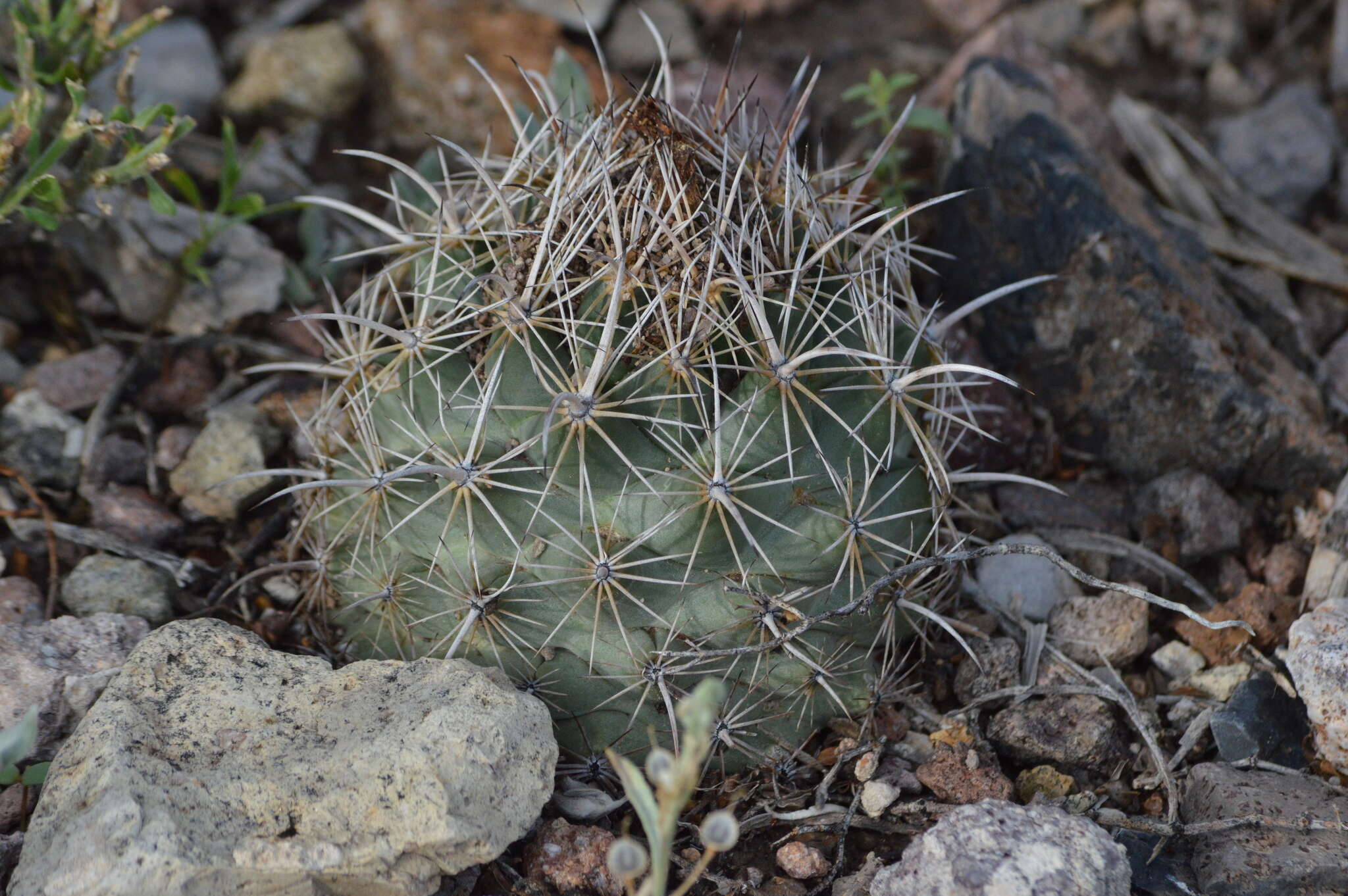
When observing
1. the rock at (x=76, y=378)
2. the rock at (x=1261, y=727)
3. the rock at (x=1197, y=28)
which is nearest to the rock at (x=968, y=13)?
the rock at (x=1197, y=28)

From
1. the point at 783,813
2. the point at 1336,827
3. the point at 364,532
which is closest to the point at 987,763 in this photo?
the point at 783,813

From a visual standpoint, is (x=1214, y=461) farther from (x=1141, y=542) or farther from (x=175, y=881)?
(x=175, y=881)

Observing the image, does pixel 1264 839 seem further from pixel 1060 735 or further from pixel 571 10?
pixel 571 10

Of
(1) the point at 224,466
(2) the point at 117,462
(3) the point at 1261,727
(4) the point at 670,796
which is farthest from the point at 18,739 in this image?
(3) the point at 1261,727

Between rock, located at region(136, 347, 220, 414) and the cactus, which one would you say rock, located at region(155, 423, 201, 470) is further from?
the cactus

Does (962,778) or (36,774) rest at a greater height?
(962,778)

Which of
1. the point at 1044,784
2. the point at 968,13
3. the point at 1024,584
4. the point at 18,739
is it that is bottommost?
the point at 1044,784

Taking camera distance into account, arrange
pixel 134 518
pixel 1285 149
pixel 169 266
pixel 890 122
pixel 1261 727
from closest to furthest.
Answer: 1. pixel 1261 727
2. pixel 134 518
3. pixel 169 266
4. pixel 890 122
5. pixel 1285 149
